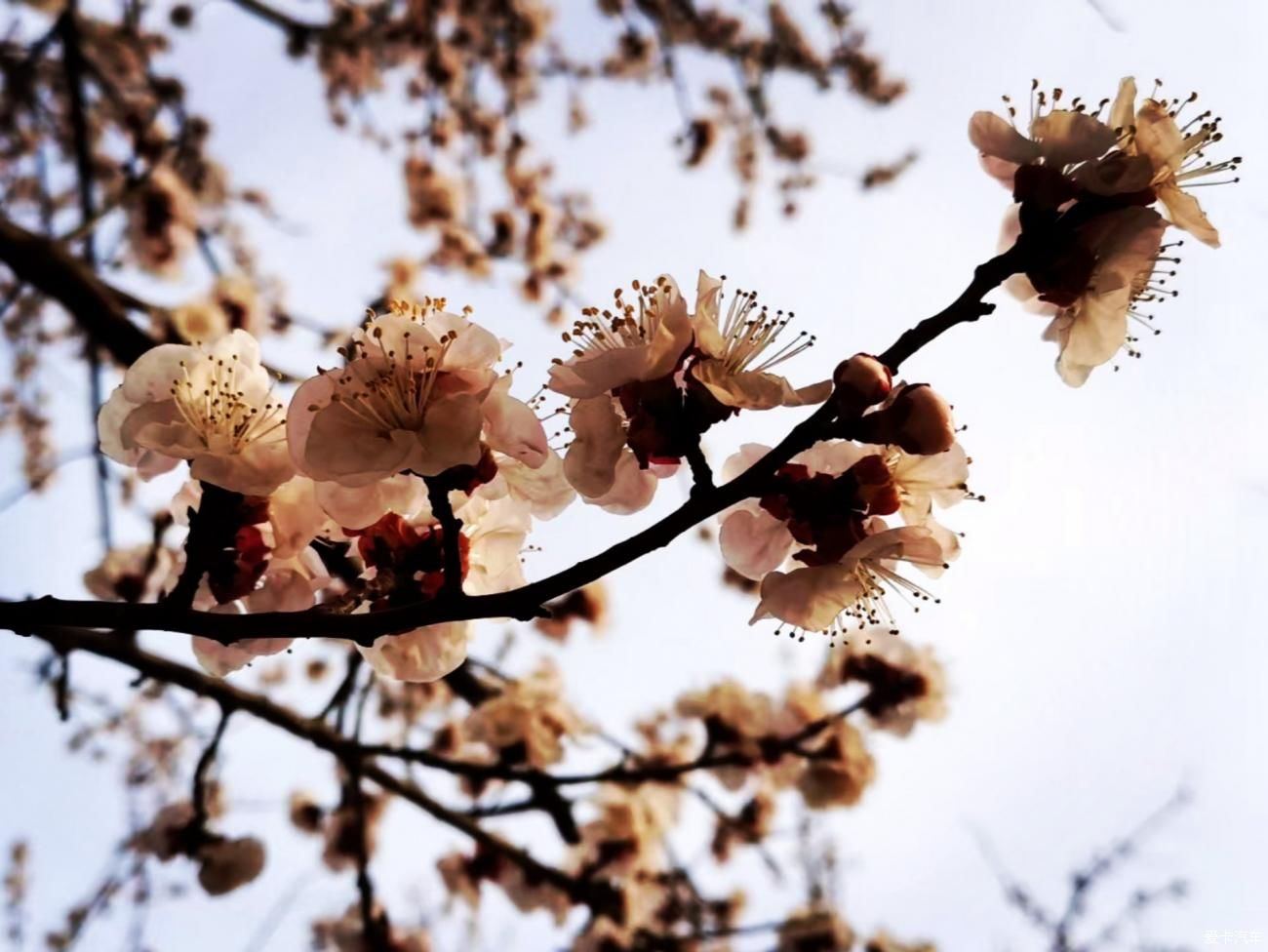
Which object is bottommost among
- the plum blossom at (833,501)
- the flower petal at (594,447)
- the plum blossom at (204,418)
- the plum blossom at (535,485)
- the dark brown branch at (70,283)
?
the plum blossom at (833,501)

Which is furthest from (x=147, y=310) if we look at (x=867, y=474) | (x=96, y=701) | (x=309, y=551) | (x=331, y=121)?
(x=331, y=121)

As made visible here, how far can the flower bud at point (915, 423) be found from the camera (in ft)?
3.87

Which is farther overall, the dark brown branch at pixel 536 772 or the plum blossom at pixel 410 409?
the dark brown branch at pixel 536 772

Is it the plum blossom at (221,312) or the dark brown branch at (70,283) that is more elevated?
the plum blossom at (221,312)

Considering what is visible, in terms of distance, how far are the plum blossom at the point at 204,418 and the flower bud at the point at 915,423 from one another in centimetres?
76

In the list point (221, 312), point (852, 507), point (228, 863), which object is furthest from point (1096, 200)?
point (221, 312)

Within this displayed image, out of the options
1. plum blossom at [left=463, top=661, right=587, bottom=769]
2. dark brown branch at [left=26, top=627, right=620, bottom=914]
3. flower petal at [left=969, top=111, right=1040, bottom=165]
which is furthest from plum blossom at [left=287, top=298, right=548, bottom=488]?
plum blossom at [left=463, top=661, right=587, bottom=769]

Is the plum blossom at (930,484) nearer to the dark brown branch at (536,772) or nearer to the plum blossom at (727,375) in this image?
the plum blossom at (727,375)

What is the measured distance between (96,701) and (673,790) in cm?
232

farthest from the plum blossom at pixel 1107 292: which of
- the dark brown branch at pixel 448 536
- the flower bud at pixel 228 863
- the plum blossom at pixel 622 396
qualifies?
the flower bud at pixel 228 863

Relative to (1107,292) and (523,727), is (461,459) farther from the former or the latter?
(523,727)

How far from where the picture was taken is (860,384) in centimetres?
114

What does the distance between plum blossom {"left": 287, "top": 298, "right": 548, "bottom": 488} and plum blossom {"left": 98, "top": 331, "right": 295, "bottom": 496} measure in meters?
0.09

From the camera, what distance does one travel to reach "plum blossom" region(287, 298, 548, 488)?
1.19m
